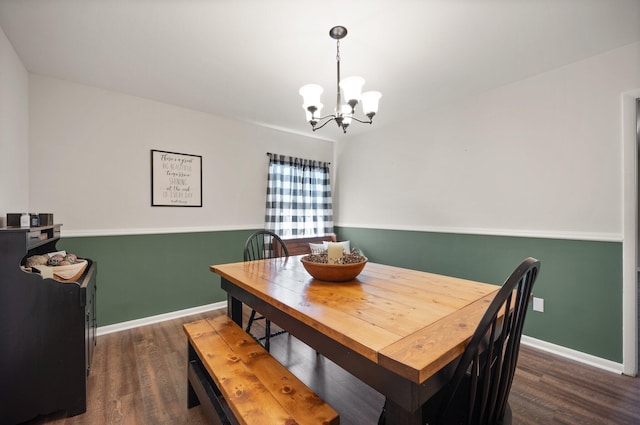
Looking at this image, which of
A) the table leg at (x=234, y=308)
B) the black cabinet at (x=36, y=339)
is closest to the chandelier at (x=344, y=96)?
the table leg at (x=234, y=308)

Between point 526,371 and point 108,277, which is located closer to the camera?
point 526,371

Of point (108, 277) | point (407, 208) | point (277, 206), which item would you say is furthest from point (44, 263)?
point (407, 208)

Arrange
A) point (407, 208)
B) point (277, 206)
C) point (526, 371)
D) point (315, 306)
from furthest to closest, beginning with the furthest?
1. point (277, 206)
2. point (407, 208)
3. point (526, 371)
4. point (315, 306)

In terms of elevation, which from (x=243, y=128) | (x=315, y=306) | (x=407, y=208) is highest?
(x=243, y=128)

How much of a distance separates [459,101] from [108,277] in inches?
153

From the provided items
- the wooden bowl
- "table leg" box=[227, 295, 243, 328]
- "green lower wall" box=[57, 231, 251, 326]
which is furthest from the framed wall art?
the wooden bowl

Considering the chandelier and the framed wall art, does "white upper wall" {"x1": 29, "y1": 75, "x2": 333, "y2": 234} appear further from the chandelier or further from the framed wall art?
the chandelier

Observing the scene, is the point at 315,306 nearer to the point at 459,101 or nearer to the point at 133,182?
the point at 133,182

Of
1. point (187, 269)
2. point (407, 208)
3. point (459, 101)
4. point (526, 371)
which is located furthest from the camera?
point (407, 208)

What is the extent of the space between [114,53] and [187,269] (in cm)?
209

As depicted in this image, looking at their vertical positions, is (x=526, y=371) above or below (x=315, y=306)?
below

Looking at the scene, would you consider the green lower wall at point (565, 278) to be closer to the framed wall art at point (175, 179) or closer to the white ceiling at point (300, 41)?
the white ceiling at point (300, 41)

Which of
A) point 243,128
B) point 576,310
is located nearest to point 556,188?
point 576,310

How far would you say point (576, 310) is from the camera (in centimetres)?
217
